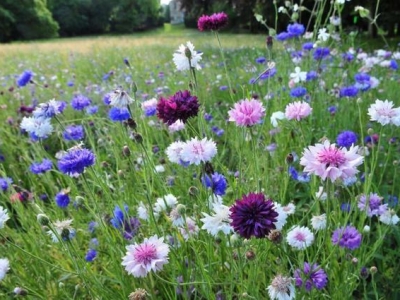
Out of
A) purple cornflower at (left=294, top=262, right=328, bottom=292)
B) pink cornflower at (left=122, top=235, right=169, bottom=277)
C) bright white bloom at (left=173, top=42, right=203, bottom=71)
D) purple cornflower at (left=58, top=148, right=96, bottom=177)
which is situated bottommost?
purple cornflower at (left=294, top=262, right=328, bottom=292)

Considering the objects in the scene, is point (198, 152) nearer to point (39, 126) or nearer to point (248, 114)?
point (248, 114)

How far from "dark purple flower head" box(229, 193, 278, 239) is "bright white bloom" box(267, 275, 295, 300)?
24 cm

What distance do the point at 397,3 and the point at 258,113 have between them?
10123 millimetres

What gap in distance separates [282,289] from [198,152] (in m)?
0.38

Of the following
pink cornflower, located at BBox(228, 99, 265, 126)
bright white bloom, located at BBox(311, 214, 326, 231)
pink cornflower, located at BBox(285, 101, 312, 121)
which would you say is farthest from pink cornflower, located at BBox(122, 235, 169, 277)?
pink cornflower, located at BBox(285, 101, 312, 121)

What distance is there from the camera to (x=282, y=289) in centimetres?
98

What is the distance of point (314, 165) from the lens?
0.82 metres

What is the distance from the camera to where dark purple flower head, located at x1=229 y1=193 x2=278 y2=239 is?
0.80 m

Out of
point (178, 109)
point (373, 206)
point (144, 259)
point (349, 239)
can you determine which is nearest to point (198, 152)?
point (178, 109)

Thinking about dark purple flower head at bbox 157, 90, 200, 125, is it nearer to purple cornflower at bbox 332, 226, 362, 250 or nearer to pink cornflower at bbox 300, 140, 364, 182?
pink cornflower at bbox 300, 140, 364, 182

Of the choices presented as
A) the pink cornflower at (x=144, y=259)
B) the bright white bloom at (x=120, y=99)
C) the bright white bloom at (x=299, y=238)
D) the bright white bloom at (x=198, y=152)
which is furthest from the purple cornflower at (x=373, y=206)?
the bright white bloom at (x=120, y=99)

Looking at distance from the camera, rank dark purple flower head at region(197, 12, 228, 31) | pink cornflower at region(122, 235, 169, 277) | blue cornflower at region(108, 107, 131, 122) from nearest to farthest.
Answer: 1. pink cornflower at region(122, 235, 169, 277)
2. dark purple flower head at region(197, 12, 228, 31)
3. blue cornflower at region(108, 107, 131, 122)

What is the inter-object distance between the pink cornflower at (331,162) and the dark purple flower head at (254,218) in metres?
0.11

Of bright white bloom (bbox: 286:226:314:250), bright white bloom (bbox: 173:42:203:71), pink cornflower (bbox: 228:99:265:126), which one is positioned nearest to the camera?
pink cornflower (bbox: 228:99:265:126)
